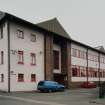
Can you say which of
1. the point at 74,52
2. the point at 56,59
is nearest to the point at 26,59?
the point at 56,59

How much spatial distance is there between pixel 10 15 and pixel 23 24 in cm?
320

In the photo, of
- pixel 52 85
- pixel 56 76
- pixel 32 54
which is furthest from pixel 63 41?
pixel 52 85

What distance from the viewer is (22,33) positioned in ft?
124

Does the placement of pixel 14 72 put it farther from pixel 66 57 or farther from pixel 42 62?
pixel 66 57

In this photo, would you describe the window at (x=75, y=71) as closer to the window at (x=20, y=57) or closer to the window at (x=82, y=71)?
the window at (x=82, y=71)

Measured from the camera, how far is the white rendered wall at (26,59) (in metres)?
35.7

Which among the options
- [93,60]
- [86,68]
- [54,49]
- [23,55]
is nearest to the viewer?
[23,55]

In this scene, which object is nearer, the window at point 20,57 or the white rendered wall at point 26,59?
the white rendered wall at point 26,59

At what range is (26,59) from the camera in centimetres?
3825

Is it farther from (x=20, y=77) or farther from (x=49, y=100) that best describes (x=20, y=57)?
(x=49, y=100)

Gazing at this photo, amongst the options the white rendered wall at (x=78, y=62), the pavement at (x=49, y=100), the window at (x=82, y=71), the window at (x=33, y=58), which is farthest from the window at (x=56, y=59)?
the pavement at (x=49, y=100)

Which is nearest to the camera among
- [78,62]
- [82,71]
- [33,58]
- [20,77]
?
[20,77]

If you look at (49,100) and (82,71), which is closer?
(49,100)

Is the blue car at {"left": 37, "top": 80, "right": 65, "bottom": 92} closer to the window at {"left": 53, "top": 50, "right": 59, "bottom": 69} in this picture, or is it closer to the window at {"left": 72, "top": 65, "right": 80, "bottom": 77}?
the window at {"left": 53, "top": 50, "right": 59, "bottom": 69}
